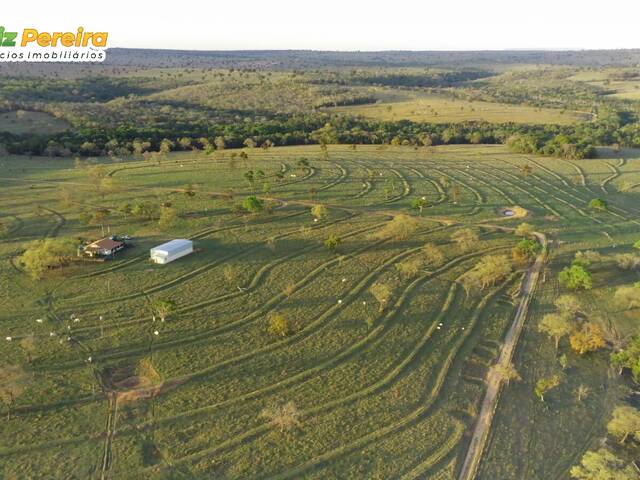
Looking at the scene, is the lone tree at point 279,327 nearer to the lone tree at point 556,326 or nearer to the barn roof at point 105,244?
the lone tree at point 556,326

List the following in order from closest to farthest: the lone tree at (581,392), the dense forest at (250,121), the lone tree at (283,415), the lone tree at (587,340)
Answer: the lone tree at (283,415) → the lone tree at (581,392) → the lone tree at (587,340) → the dense forest at (250,121)

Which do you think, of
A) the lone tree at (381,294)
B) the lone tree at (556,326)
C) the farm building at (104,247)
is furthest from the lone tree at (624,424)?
the farm building at (104,247)

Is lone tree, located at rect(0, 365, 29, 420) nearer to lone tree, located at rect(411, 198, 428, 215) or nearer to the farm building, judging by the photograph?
the farm building

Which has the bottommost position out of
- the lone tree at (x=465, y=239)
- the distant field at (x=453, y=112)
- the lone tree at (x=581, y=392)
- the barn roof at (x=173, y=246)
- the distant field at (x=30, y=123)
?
the lone tree at (x=581, y=392)

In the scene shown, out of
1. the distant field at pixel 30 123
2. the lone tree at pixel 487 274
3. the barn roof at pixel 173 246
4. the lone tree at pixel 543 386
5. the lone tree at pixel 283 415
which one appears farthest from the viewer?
the distant field at pixel 30 123

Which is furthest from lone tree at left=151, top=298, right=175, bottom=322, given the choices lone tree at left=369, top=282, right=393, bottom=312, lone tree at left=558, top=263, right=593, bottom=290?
lone tree at left=558, top=263, right=593, bottom=290

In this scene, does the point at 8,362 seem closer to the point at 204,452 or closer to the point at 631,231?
the point at 204,452
